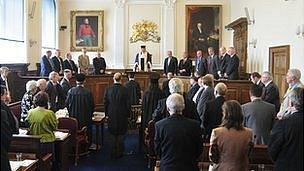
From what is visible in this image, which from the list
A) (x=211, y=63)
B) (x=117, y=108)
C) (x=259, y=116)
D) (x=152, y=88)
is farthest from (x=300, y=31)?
(x=211, y=63)

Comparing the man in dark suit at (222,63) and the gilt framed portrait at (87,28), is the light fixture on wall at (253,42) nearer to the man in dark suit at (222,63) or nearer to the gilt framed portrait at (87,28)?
the man in dark suit at (222,63)

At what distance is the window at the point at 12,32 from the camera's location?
472 inches

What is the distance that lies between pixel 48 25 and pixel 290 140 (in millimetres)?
14354

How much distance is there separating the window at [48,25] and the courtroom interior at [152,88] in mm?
43

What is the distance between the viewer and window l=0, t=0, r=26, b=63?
12.0 metres

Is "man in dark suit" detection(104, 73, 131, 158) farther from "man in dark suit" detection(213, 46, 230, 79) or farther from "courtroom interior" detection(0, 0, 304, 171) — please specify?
"man in dark suit" detection(213, 46, 230, 79)

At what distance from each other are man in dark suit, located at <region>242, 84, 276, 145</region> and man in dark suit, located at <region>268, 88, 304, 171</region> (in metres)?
1.73

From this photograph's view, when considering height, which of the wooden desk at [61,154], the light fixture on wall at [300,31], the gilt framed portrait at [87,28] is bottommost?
the wooden desk at [61,154]

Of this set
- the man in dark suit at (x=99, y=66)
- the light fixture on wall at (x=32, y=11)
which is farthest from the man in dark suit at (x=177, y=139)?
the man in dark suit at (x=99, y=66)

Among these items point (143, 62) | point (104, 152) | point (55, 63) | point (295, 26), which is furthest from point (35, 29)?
point (295, 26)

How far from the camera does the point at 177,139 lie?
421 centimetres

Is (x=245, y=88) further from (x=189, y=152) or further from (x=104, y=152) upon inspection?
(x=189, y=152)

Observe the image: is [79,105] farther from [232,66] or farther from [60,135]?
[232,66]

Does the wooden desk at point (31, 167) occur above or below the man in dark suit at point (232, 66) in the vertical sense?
below
